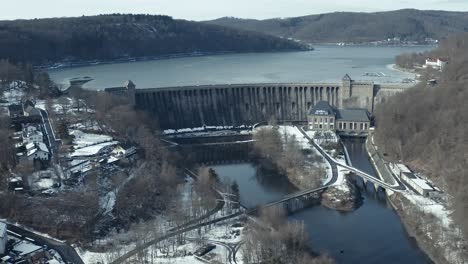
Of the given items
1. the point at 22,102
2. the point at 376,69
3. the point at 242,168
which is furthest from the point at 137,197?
the point at 376,69

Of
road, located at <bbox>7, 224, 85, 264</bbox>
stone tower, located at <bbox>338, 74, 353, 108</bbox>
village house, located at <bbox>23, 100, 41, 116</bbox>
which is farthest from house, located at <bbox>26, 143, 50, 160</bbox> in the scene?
stone tower, located at <bbox>338, 74, 353, 108</bbox>

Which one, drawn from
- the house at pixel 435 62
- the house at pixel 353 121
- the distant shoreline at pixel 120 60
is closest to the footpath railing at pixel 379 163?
the house at pixel 353 121

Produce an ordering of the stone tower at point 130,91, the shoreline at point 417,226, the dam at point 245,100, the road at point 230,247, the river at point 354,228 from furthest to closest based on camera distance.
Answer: the dam at point 245,100, the stone tower at point 130,91, the river at point 354,228, the shoreline at point 417,226, the road at point 230,247

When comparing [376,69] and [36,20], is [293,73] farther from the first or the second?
[36,20]

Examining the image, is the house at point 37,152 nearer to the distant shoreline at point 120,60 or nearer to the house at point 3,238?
the house at point 3,238

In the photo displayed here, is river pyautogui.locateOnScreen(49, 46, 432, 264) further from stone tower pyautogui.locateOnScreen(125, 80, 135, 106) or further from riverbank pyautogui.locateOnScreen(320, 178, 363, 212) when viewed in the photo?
stone tower pyautogui.locateOnScreen(125, 80, 135, 106)

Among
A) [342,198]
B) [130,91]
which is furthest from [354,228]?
[130,91]

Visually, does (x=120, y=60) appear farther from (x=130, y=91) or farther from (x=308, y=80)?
(x=130, y=91)
